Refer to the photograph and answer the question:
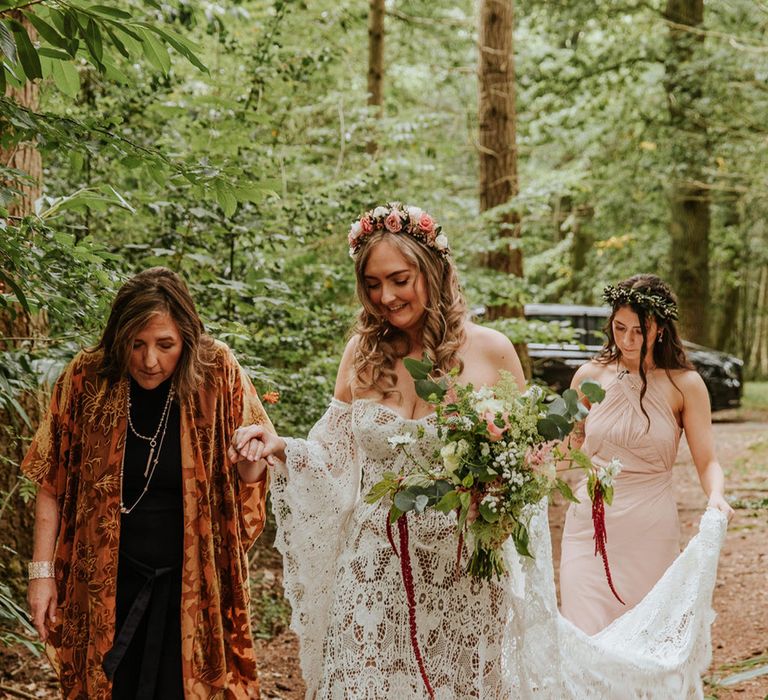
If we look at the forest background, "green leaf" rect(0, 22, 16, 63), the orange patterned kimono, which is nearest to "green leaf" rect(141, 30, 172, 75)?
the forest background

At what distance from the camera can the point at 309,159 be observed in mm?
8539

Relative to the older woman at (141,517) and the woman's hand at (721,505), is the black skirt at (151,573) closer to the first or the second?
the older woman at (141,517)

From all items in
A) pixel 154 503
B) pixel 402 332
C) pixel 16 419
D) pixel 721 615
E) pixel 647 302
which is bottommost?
pixel 721 615

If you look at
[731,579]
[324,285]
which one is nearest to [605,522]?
[324,285]

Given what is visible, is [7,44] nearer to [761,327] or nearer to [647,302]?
[647,302]

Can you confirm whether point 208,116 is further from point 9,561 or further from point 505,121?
point 505,121

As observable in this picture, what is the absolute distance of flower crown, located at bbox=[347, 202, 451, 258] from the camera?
3.39 meters

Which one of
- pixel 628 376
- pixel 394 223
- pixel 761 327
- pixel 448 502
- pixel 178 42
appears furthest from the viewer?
pixel 761 327

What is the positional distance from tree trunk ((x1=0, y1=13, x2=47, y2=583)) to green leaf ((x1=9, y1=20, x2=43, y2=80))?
1.94 m

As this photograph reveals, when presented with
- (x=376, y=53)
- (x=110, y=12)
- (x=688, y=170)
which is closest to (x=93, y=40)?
(x=110, y=12)

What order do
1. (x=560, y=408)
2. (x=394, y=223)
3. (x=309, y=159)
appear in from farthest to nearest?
1. (x=309, y=159)
2. (x=394, y=223)
3. (x=560, y=408)

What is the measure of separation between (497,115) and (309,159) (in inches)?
81.8

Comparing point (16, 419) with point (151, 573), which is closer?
point (151, 573)

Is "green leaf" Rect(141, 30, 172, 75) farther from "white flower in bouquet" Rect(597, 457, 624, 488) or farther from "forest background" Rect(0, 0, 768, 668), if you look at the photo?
"white flower in bouquet" Rect(597, 457, 624, 488)
